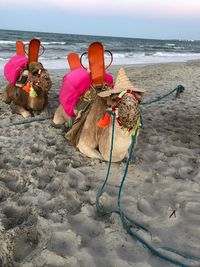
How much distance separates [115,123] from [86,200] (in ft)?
2.80

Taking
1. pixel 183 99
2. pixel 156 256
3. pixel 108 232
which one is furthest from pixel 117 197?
pixel 183 99

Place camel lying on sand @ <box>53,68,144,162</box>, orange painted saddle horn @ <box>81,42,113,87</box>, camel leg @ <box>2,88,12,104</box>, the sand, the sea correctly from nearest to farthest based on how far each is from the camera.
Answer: the sand, camel lying on sand @ <box>53,68,144,162</box>, orange painted saddle horn @ <box>81,42,113,87</box>, camel leg @ <box>2,88,12,104</box>, the sea

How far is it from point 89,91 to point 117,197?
64.0 inches

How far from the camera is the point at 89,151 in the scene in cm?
430

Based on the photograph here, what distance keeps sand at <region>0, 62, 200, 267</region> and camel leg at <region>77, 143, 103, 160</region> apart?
0.26 ft

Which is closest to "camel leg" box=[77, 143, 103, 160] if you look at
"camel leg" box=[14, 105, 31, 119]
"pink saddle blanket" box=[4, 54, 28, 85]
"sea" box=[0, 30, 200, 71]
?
"camel leg" box=[14, 105, 31, 119]

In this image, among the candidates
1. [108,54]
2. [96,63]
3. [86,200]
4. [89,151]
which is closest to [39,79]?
[96,63]

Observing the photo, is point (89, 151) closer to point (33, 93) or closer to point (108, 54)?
point (33, 93)

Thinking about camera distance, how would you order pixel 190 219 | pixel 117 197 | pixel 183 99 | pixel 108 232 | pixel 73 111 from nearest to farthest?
pixel 108 232 → pixel 190 219 → pixel 117 197 → pixel 73 111 → pixel 183 99

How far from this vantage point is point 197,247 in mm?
2826

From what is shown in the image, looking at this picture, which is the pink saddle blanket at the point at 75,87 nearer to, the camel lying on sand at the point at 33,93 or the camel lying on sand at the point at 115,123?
the camel lying on sand at the point at 115,123

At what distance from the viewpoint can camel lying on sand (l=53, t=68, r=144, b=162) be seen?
343cm

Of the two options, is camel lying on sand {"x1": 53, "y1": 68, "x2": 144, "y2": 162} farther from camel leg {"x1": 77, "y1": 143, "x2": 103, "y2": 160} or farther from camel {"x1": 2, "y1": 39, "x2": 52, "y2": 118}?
camel {"x1": 2, "y1": 39, "x2": 52, "y2": 118}

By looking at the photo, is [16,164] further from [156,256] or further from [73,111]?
[156,256]
